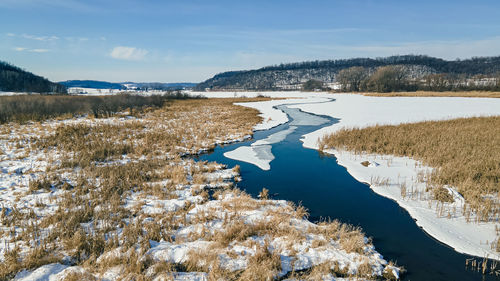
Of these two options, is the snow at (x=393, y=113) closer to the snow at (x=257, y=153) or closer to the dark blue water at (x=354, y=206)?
the snow at (x=257, y=153)

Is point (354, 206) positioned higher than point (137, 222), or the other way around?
point (137, 222)

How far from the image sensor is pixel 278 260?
479cm

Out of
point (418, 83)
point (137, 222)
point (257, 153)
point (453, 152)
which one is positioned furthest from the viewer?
point (418, 83)

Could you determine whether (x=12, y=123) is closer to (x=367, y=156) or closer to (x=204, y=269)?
(x=204, y=269)

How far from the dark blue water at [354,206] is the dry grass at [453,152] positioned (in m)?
1.90

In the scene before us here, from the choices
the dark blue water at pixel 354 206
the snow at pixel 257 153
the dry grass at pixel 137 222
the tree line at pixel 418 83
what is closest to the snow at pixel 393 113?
the snow at pixel 257 153

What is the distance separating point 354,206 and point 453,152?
7.49m

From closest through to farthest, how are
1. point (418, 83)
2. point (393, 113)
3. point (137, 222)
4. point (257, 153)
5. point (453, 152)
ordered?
point (137, 222) → point (453, 152) → point (257, 153) → point (393, 113) → point (418, 83)

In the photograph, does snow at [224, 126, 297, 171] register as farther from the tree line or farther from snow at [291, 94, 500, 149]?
the tree line

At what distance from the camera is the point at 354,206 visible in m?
7.68

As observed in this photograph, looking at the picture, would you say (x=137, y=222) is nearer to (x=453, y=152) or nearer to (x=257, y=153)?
(x=257, y=153)

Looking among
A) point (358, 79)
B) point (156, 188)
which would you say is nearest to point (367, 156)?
point (156, 188)

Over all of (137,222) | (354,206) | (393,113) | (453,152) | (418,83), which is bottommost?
(354,206)

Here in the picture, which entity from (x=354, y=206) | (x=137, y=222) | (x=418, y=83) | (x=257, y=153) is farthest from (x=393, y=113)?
(x=418, y=83)
